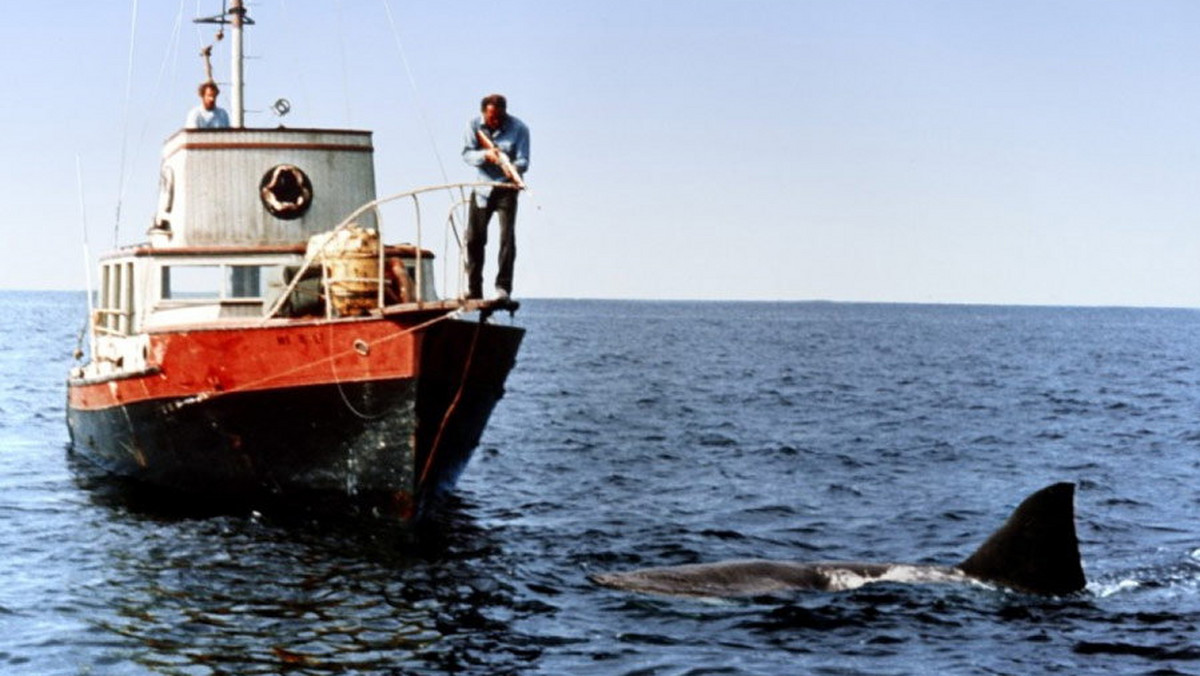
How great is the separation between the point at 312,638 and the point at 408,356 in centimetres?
447

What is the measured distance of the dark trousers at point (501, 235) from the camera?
16062mm

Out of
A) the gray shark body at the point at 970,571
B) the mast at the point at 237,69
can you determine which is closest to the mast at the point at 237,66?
the mast at the point at 237,69

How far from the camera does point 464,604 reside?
1292 centimetres

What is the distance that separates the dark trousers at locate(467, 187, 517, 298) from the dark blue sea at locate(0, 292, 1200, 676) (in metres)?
3.14

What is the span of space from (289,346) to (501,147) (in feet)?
11.2

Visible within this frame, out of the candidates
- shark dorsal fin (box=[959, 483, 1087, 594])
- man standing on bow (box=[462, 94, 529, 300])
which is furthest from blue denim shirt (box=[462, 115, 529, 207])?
shark dorsal fin (box=[959, 483, 1087, 594])

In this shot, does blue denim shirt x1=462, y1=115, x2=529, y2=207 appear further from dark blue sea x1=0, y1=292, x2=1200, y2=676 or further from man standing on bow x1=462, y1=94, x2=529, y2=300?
dark blue sea x1=0, y1=292, x2=1200, y2=676

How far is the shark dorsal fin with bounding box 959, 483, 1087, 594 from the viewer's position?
12836 mm

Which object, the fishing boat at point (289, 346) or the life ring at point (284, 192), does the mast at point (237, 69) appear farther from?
the life ring at point (284, 192)

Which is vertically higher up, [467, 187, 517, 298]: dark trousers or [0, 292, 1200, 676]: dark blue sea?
[467, 187, 517, 298]: dark trousers

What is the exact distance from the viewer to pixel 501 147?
15938 millimetres

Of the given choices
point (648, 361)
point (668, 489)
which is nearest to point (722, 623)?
point (668, 489)

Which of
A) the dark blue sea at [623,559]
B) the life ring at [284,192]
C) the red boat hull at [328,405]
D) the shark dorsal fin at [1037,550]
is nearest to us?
the dark blue sea at [623,559]

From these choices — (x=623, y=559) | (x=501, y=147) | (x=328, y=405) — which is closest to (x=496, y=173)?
(x=501, y=147)
